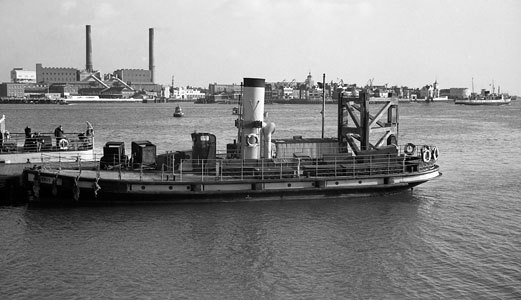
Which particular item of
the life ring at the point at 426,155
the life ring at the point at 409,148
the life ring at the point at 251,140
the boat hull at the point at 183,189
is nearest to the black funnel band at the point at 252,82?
the life ring at the point at 251,140

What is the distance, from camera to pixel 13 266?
64.8ft

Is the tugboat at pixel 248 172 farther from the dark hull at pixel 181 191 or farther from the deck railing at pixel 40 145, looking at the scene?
the deck railing at pixel 40 145

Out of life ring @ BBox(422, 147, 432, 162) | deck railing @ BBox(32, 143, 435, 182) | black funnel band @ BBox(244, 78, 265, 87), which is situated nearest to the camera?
deck railing @ BBox(32, 143, 435, 182)

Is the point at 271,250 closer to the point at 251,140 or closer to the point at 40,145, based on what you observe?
the point at 251,140

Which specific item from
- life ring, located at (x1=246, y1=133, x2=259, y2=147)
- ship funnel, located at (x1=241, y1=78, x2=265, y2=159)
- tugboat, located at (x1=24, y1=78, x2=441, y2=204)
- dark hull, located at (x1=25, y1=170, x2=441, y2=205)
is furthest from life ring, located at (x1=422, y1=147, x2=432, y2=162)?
life ring, located at (x1=246, y1=133, x2=259, y2=147)

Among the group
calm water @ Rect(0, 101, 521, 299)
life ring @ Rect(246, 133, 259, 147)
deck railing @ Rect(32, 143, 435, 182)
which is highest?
life ring @ Rect(246, 133, 259, 147)

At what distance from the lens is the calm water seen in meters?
18.2

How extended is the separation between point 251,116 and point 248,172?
9.76ft

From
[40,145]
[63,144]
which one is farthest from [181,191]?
[40,145]

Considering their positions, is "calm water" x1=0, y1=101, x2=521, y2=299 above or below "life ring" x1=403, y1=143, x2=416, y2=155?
below

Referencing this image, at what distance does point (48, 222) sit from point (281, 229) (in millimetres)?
9899

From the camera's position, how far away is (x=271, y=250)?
21922 mm

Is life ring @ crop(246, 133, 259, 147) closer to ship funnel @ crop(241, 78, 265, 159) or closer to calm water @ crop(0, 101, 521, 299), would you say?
ship funnel @ crop(241, 78, 265, 159)

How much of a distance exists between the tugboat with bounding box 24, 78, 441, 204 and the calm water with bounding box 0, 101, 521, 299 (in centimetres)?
66
